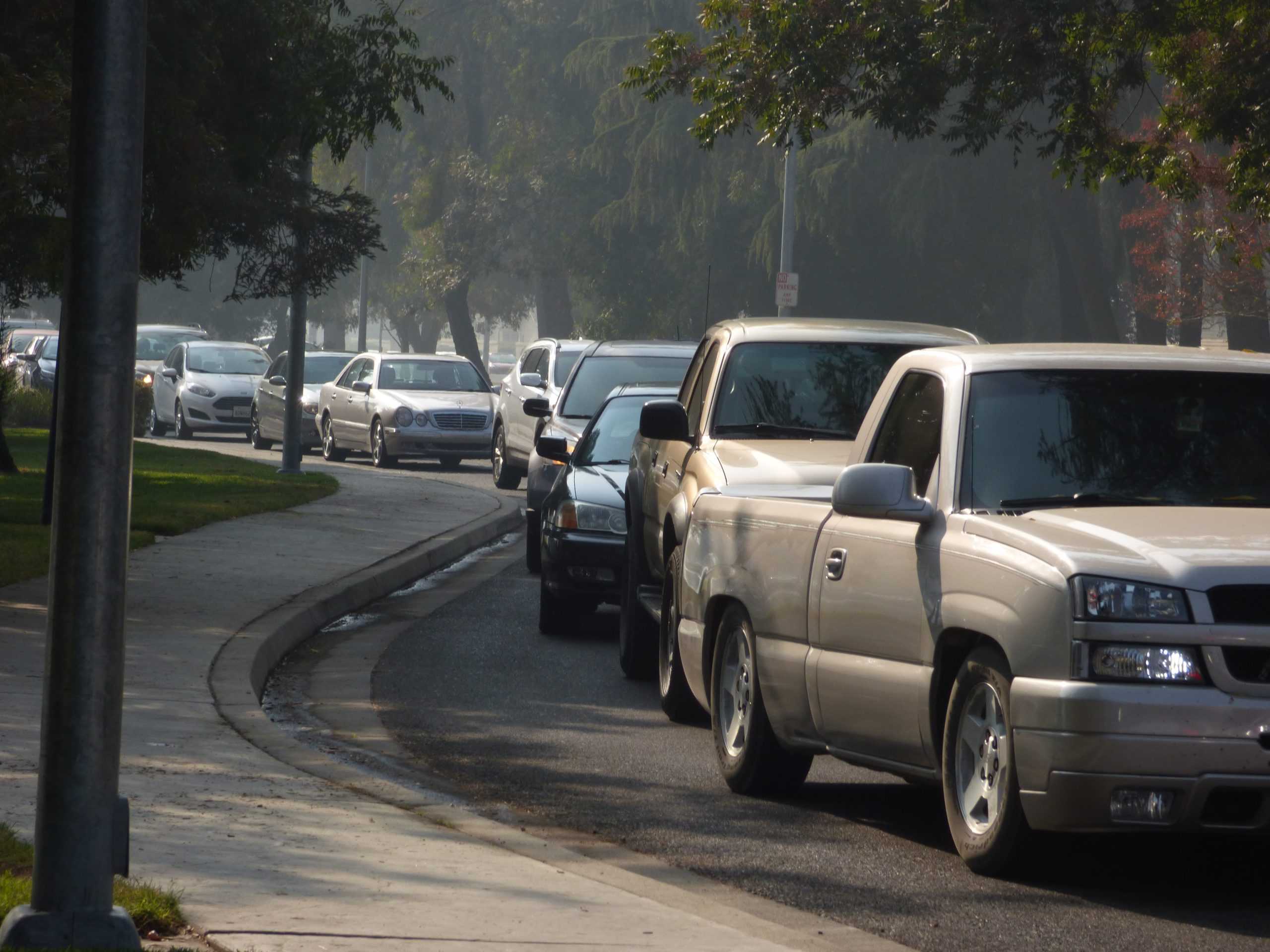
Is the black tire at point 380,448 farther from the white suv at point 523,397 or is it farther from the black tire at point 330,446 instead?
the white suv at point 523,397

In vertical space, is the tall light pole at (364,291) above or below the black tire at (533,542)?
above

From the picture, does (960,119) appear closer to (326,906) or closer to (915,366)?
(915,366)

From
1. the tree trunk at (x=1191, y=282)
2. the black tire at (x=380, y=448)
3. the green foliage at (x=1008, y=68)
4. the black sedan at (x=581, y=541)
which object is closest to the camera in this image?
the black sedan at (x=581, y=541)

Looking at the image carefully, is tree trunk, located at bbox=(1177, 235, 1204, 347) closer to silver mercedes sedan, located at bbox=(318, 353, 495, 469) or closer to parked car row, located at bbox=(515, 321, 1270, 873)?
silver mercedes sedan, located at bbox=(318, 353, 495, 469)

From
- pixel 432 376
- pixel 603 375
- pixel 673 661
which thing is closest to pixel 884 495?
pixel 673 661

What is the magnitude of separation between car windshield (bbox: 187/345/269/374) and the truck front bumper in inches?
1330

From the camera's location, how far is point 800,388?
1097cm

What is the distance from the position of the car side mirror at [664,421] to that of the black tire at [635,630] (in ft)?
3.48

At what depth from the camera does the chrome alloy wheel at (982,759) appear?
20.6 ft

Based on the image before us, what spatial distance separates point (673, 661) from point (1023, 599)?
3940 millimetres

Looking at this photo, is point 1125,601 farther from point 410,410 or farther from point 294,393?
point 410,410

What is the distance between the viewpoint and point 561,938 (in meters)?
5.49

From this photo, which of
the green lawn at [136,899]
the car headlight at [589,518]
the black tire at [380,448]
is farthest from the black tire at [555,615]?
the black tire at [380,448]

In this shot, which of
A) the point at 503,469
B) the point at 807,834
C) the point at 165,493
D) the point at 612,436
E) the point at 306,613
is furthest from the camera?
the point at 503,469
